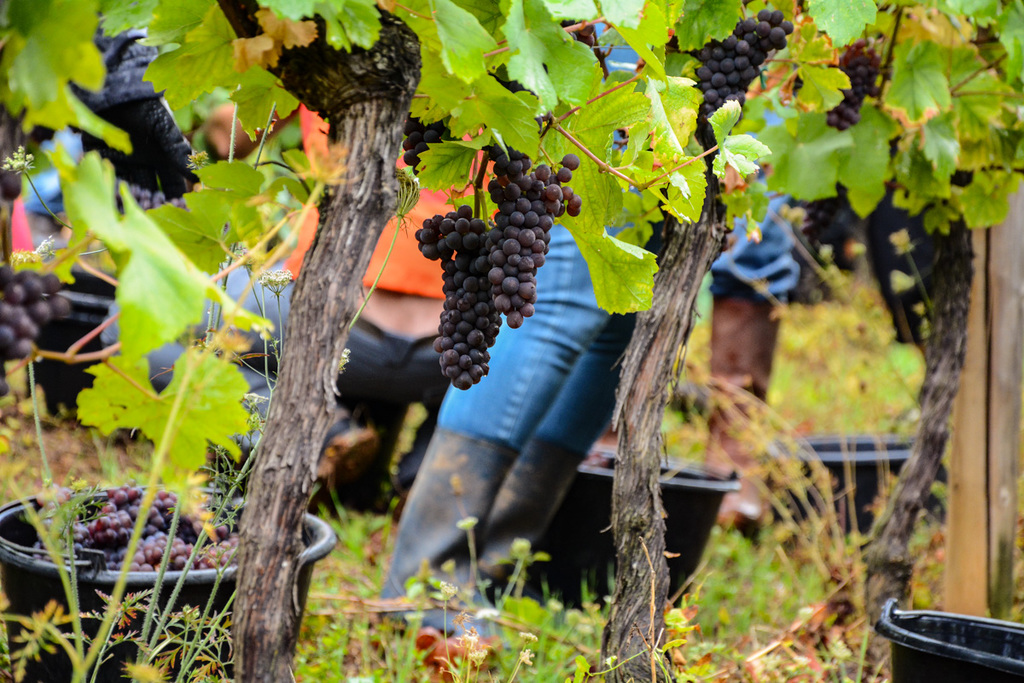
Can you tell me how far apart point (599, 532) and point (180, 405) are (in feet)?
4.06

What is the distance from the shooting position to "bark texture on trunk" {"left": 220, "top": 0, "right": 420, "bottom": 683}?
0.68 m

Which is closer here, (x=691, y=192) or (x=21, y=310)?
(x=21, y=310)

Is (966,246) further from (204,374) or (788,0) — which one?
(204,374)

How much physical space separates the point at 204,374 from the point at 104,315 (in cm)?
212

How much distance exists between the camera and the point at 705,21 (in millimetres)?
1012

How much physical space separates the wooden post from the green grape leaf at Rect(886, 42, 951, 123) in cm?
46

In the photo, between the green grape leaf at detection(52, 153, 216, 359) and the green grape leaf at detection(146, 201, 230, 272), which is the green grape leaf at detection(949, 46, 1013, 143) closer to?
the green grape leaf at detection(146, 201, 230, 272)

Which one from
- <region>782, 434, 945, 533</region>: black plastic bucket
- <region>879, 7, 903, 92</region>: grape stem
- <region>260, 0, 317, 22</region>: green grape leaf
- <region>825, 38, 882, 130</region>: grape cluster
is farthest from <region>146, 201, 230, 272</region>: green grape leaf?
<region>782, 434, 945, 533</region>: black plastic bucket

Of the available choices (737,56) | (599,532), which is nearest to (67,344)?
(599,532)

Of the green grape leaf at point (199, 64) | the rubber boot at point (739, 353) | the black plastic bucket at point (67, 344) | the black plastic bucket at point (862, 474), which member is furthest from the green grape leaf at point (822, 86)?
the black plastic bucket at point (67, 344)

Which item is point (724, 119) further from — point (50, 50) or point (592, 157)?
point (50, 50)

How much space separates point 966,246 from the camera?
1645mm

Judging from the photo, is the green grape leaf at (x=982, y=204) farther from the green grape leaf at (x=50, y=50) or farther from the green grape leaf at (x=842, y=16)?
the green grape leaf at (x=50, y=50)

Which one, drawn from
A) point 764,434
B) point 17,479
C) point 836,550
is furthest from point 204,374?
point 764,434
